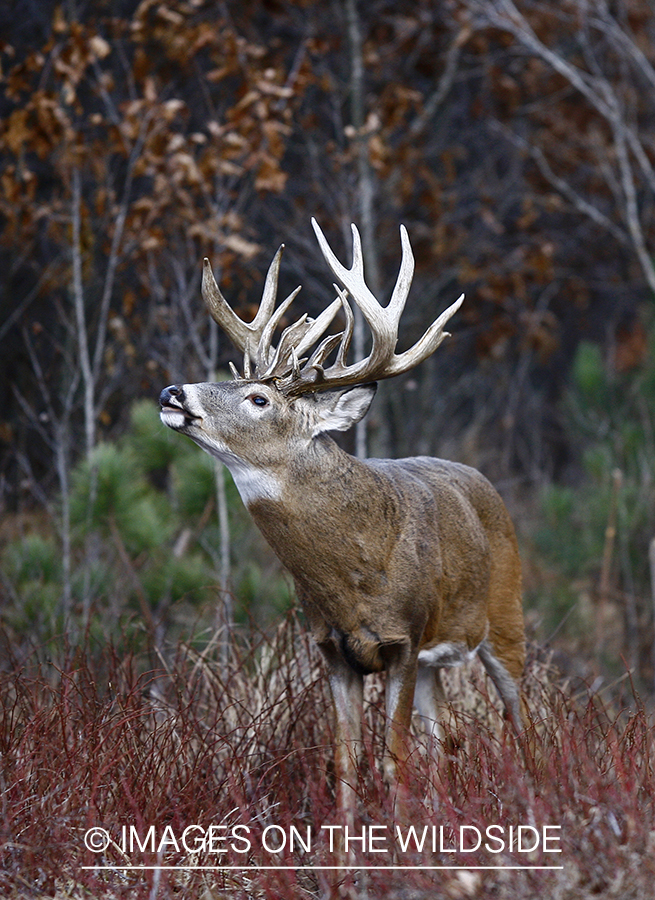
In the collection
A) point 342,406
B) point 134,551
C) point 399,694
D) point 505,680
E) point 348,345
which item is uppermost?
point 348,345

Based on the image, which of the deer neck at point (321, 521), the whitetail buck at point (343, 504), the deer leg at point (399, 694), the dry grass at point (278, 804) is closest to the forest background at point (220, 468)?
the dry grass at point (278, 804)

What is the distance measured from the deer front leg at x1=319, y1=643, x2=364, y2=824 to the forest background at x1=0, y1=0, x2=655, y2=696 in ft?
4.17

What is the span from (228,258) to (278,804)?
4.62 metres

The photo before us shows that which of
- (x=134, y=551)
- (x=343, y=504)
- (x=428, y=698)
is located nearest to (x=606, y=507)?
(x=134, y=551)

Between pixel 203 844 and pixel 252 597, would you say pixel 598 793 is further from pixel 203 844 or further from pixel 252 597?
pixel 252 597

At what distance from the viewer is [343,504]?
3.56 meters

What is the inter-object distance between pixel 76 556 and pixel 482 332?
680cm

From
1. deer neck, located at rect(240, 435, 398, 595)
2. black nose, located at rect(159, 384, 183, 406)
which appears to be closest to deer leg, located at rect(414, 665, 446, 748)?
deer neck, located at rect(240, 435, 398, 595)

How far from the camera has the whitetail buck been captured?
351cm

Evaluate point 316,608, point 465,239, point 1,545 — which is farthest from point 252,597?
point 465,239

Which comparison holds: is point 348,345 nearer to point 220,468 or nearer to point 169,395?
point 169,395

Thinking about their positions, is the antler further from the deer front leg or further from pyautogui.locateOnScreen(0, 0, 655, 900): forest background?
pyautogui.locateOnScreen(0, 0, 655, 900): forest background

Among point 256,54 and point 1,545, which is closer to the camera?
point 1,545

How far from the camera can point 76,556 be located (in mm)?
7047
